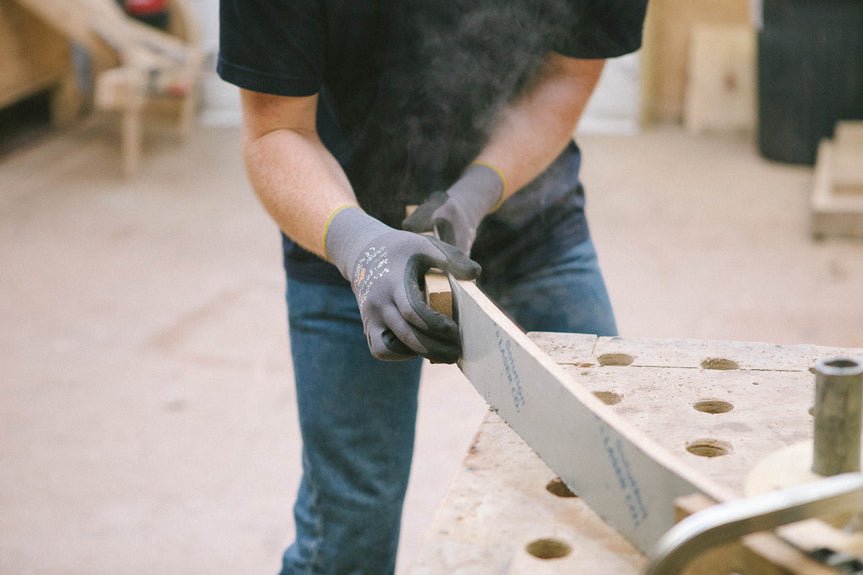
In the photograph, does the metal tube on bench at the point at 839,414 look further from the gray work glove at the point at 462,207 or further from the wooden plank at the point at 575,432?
the gray work glove at the point at 462,207

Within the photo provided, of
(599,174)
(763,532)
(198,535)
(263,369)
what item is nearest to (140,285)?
(263,369)

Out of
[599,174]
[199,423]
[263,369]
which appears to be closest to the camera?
[199,423]

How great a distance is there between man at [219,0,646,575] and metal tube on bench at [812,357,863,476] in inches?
24.1

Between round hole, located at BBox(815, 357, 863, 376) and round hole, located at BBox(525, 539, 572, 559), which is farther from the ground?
round hole, located at BBox(815, 357, 863, 376)

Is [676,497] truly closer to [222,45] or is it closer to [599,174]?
[222,45]

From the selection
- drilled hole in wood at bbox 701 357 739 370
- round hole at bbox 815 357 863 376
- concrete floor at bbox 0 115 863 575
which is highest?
round hole at bbox 815 357 863 376

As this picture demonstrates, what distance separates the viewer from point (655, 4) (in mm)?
4844

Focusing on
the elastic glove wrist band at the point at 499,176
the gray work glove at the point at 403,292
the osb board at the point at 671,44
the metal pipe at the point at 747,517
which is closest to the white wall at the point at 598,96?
the osb board at the point at 671,44

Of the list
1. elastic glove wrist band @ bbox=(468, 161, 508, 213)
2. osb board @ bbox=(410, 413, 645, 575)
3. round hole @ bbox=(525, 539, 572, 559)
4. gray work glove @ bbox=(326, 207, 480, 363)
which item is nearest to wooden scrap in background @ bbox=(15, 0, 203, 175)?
elastic glove wrist band @ bbox=(468, 161, 508, 213)

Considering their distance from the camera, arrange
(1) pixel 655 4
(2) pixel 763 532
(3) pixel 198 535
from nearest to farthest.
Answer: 1. (2) pixel 763 532
2. (3) pixel 198 535
3. (1) pixel 655 4

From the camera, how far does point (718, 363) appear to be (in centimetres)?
112

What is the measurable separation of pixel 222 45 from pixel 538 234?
0.56 metres

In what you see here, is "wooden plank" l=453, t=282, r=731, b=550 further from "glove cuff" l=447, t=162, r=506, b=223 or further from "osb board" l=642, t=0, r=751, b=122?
"osb board" l=642, t=0, r=751, b=122

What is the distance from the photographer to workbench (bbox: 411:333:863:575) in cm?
81
